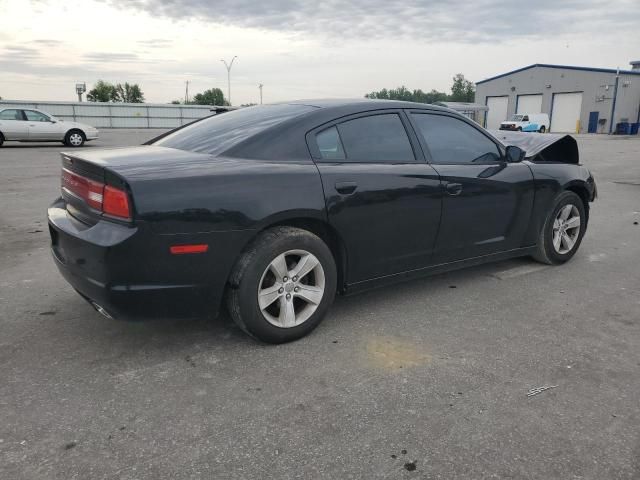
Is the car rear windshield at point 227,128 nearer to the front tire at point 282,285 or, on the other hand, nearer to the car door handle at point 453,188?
the front tire at point 282,285

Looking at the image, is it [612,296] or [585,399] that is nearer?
[585,399]

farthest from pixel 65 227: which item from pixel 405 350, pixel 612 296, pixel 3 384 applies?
pixel 612 296

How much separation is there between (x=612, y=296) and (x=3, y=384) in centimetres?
424

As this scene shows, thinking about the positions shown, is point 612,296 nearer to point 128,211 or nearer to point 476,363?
point 476,363

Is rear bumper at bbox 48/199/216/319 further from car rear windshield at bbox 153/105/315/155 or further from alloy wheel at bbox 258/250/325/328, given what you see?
car rear windshield at bbox 153/105/315/155

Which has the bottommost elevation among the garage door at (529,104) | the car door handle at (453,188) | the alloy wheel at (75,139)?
the alloy wheel at (75,139)

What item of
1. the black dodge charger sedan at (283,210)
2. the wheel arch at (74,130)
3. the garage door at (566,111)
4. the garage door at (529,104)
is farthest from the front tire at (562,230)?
the garage door at (529,104)

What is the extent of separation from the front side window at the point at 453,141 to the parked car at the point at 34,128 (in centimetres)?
1849

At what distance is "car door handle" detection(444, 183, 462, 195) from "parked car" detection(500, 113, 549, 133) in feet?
142

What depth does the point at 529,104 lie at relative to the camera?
5547cm

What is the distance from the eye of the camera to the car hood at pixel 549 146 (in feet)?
16.3

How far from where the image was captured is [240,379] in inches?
113

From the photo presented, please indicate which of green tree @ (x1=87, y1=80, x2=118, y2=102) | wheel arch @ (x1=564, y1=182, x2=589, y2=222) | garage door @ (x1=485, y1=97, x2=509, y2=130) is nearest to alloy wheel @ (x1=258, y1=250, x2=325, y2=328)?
wheel arch @ (x1=564, y1=182, x2=589, y2=222)

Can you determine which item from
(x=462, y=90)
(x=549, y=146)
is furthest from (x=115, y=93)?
(x=549, y=146)
